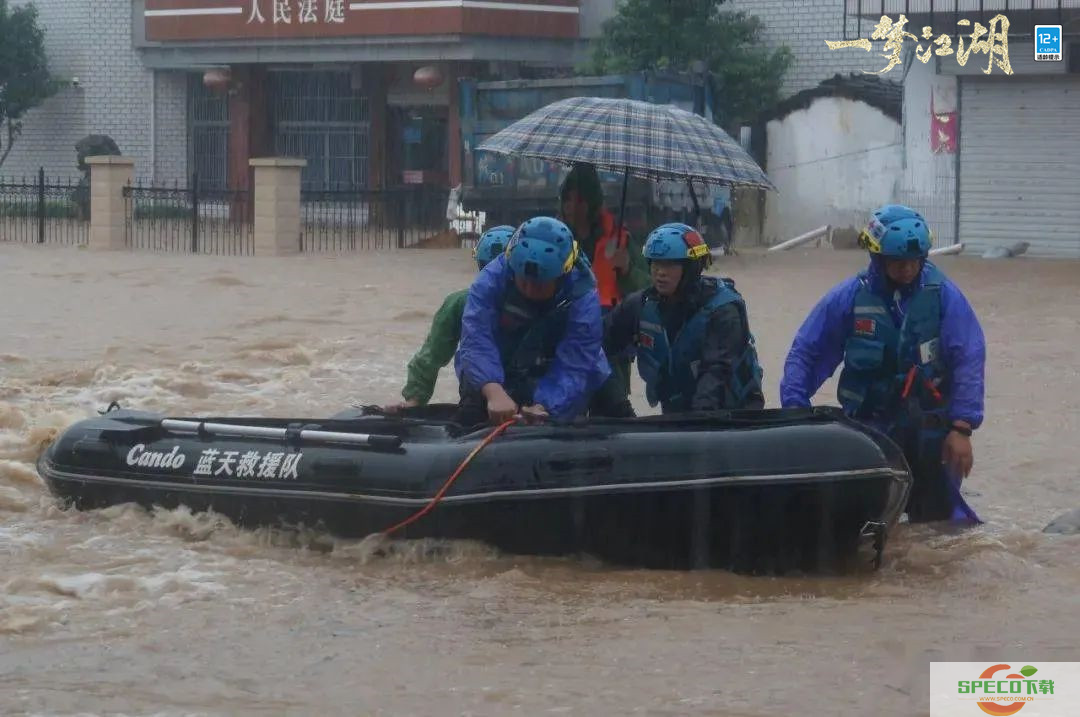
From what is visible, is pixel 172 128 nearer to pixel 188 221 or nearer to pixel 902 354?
pixel 188 221

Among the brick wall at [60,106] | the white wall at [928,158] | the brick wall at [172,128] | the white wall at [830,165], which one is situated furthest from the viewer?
the brick wall at [60,106]

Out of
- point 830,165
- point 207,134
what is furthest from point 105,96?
point 830,165

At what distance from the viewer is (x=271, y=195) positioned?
20.7 meters

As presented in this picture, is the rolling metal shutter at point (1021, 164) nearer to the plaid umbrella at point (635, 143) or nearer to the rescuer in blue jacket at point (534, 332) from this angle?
the plaid umbrella at point (635, 143)

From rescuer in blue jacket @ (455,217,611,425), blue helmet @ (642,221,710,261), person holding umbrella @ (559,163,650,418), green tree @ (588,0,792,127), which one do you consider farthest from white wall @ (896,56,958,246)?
rescuer in blue jacket @ (455,217,611,425)

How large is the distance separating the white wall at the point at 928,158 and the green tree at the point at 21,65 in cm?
1535

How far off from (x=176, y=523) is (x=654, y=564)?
6.55 ft

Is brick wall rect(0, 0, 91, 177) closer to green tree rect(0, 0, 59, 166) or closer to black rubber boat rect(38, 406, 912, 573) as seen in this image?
green tree rect(0, 0, 59, 166)

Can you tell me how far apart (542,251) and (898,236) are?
4.31ft

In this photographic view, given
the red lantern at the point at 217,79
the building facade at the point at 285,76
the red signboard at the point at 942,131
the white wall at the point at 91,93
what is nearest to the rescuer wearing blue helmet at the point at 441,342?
the red signboard at the point at 942,131

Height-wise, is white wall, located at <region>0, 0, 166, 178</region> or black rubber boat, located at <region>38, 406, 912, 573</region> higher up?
white wall, located at <region>0, 0, 166, 178</region>

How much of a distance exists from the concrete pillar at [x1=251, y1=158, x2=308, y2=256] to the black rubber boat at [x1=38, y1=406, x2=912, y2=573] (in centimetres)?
1391

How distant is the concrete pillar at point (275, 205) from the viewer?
20641 mm

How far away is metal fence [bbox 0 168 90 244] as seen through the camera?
23297mm
